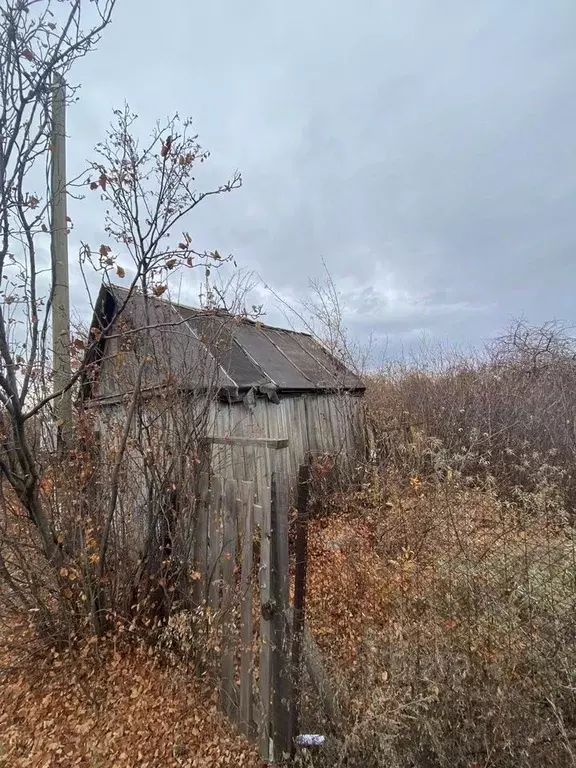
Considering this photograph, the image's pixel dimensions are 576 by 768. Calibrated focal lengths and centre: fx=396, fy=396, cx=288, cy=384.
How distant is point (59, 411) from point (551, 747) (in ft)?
10.7

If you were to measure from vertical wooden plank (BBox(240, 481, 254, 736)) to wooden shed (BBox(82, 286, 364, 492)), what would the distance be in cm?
56

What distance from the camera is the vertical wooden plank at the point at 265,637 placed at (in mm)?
1993

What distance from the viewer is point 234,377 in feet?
18.9

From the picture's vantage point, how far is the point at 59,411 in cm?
288

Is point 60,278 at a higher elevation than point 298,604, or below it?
higher

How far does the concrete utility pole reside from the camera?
9.25 ft

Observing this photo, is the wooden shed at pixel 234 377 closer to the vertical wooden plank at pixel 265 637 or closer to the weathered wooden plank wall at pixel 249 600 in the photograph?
the weathered wooden plank wall at pixel 249 600

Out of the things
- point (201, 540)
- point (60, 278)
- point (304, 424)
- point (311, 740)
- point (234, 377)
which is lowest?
point (311, 740)

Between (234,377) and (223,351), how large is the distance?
208 cm

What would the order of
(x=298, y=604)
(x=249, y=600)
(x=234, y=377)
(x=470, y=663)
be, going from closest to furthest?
1. (x=470, y=663)
2. (x=298, y=604)
3. (x=249, y=600)
4. (x=234, y=377)

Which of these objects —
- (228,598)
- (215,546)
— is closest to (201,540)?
(215,546)

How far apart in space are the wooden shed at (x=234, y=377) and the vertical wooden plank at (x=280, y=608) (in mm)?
769

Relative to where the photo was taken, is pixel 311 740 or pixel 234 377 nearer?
pixel 311 740

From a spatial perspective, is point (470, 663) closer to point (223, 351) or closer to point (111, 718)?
point (111, 718)
